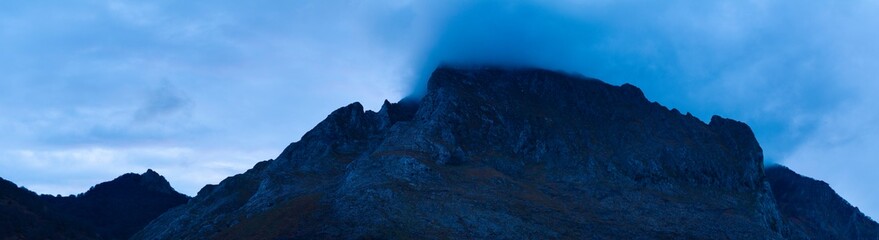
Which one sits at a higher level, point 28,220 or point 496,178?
point 496,178

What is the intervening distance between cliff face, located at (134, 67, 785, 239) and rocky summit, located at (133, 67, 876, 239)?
12.5 inches

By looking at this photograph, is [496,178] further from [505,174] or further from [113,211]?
[113,211]

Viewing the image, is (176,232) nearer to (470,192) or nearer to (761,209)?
(470,192)

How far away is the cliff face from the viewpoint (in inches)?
3851

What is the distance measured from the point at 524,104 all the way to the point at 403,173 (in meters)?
50.3

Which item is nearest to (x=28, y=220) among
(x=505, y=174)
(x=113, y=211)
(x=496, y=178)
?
(x=496, y=178)

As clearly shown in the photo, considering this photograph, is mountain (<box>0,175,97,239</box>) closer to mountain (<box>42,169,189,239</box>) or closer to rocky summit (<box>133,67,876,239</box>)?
rocky summit (<box>133,67,876,239</box>)

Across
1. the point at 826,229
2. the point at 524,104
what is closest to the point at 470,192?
the point at 524,104

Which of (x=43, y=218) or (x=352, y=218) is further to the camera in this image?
(x=352, y=218)

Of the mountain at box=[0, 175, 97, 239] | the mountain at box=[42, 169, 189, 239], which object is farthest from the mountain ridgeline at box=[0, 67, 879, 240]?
the mountain at box=[42, 169, 189, 239]

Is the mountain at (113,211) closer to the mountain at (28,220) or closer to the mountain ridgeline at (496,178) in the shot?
the mountain ridgeline at (496,178)

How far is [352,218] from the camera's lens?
91.2 meters

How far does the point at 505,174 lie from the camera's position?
122 metres

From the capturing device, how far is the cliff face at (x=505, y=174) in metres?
97.8
